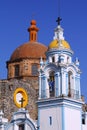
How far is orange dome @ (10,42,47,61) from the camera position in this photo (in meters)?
47.7

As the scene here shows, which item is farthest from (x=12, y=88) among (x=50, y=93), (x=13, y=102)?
(x=50, y=93)

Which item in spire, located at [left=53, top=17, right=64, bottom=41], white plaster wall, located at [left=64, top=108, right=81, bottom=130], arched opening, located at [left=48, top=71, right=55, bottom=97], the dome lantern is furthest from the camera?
spire, located at [left=53, top=17, right=64, bottom=41]

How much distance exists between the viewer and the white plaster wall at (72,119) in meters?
32.2

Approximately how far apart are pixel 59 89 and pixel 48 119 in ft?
6.66

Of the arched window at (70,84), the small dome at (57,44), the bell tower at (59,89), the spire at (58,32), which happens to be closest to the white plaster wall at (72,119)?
the bell tower at (59,89)

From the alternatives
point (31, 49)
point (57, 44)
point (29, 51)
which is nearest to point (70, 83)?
point (57, 44)

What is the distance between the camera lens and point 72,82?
33.8 metres

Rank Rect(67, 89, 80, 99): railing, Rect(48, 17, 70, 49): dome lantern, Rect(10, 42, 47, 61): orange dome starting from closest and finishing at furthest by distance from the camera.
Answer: Rect(67, 89, 80, 99): railing → Rect(48, 17, 70, 49): dome lantern → Rect(10, 42, 47, 61): orange dome

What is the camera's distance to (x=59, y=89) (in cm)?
3294

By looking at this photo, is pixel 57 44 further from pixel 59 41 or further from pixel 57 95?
pixel 57 95

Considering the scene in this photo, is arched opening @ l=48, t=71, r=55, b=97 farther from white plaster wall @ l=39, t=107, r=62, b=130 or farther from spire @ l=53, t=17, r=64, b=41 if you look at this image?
spire @ l=53, t=17, r=64, b=41

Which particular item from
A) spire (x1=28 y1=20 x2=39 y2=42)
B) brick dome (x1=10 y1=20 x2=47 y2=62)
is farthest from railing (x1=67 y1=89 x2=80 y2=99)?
spire (x1=28 y1=20 x2=39 y2=42)

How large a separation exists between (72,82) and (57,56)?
197 centimetres

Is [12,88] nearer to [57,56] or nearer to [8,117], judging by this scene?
[8,117]
